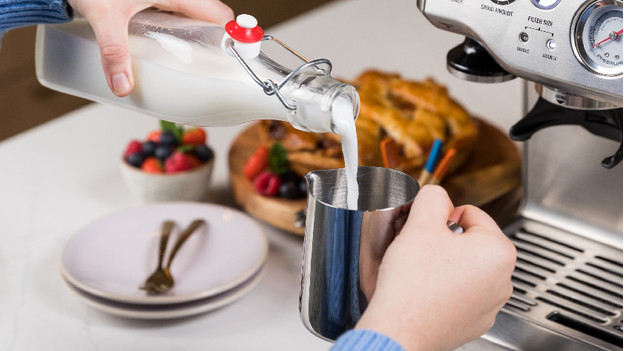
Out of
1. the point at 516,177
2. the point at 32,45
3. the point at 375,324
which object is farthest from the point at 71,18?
the point at 32,45

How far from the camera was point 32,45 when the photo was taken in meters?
2.52

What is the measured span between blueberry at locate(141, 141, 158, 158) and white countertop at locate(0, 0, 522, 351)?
0.08 metres

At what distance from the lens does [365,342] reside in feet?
2.00

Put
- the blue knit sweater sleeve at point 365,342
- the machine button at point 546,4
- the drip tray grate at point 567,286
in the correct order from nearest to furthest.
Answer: the blue knit sweater sleeve at point 365,342 → the machine button at point 546,4 → the drip tray grate at point 567,286

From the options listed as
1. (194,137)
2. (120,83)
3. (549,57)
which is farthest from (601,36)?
(194,137)

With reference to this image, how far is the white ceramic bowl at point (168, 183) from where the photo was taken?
44.5 inches

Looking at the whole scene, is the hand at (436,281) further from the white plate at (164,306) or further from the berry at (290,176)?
the berry at (290,176)

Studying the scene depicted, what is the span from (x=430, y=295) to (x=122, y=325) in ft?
1.47

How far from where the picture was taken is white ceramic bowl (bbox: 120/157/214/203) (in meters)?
1.13

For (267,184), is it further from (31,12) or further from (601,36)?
(601,36)

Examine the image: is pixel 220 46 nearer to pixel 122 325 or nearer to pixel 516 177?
pixel 122 325

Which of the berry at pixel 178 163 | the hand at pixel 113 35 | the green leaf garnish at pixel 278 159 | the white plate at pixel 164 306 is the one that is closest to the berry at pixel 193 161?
the berry at pixel 178 163

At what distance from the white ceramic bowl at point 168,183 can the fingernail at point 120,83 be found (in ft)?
1.21

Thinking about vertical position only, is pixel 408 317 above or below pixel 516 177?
above
